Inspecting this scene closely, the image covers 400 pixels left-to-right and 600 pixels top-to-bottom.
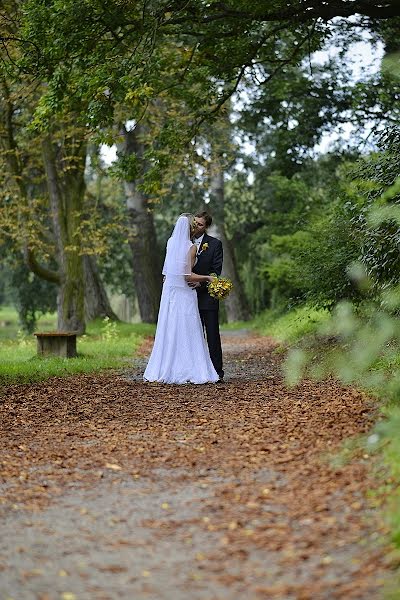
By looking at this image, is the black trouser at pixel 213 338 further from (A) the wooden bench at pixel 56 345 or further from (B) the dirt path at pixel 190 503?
(A) the wooden bench at pixel 56 345

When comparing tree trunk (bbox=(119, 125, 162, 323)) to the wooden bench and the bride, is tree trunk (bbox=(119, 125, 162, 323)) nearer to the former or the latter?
the wooden bench

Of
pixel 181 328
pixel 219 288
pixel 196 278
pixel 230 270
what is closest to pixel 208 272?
pixel 196 278

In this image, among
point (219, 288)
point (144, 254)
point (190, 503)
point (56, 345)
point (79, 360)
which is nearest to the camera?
point (190, 503)

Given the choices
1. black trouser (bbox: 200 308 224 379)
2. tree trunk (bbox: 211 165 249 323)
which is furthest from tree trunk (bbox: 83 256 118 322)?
black trouser (bbox: 200 308 224 379)

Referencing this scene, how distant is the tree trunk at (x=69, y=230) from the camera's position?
21.8 meters

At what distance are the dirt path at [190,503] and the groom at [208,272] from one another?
2675 millimetres

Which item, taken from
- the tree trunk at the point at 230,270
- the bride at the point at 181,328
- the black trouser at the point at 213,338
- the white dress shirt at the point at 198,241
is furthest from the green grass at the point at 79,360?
the tree trunk at the point at 230,270

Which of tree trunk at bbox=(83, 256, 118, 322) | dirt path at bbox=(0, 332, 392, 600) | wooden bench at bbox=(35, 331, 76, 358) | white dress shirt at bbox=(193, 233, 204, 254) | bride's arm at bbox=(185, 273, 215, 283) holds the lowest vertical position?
dirt path at bbox=(0, 332, 392, 600)

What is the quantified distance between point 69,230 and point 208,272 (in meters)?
9.34

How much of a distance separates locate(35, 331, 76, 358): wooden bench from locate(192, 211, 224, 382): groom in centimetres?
425

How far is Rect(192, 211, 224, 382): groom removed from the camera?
1296 cm

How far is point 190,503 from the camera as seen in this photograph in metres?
5.85

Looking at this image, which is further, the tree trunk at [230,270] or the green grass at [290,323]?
the tree trunk at [230,270]

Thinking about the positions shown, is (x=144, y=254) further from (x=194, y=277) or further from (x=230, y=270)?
(x=194, y=277)
